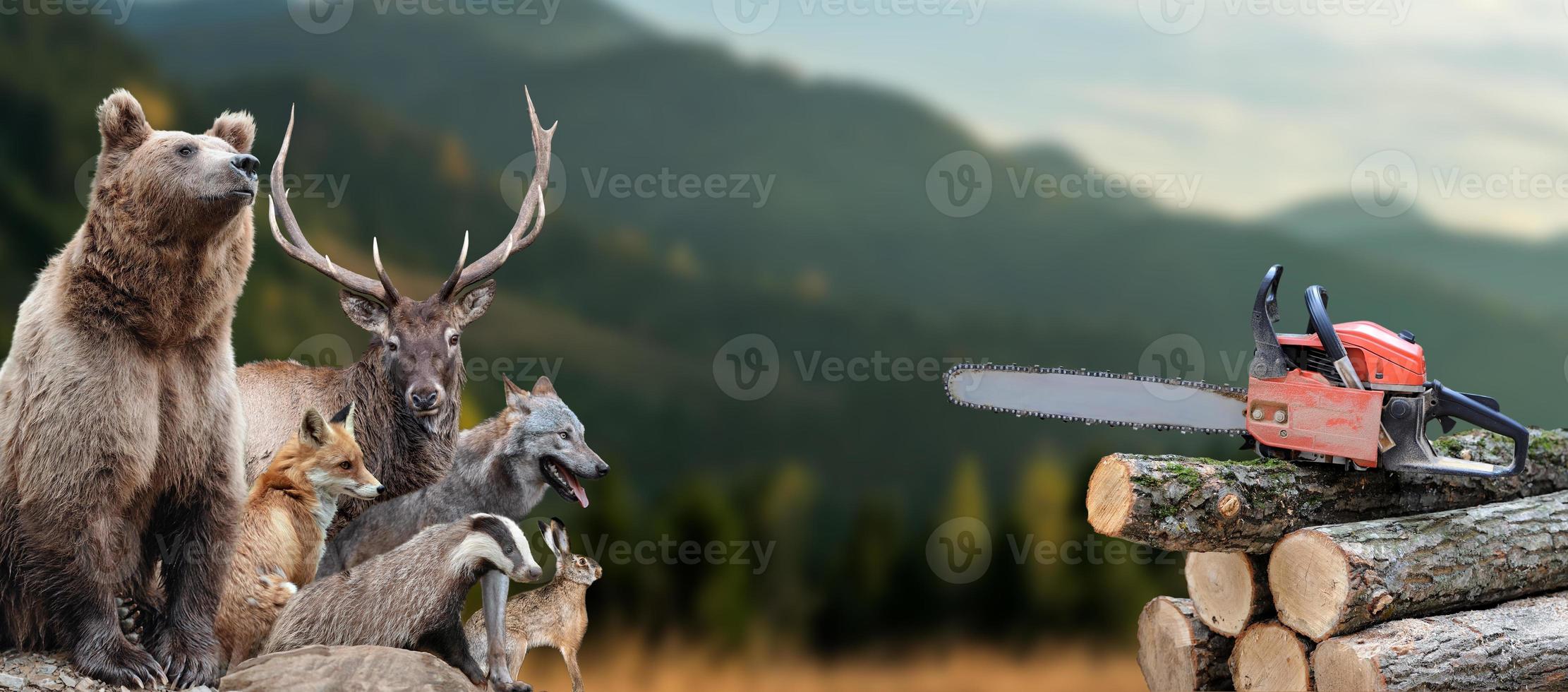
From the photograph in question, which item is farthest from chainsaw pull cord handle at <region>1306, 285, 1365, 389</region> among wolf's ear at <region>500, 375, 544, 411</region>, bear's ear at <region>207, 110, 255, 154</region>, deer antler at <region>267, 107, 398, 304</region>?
bear's ear at <region>207, 110, 255, 154</region>

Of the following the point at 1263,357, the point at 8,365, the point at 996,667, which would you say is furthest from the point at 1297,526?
the point at 8,365

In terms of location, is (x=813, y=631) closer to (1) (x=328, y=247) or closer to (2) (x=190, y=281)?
(1) (x=328, y=247)

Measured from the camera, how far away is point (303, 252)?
419 centimetres

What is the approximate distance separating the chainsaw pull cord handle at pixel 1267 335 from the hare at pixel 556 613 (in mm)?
2569

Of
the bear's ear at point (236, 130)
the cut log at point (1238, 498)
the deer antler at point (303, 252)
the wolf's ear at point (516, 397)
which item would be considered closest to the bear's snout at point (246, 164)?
the bear's ear at point (236, 130)

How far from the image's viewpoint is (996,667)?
5.72 m

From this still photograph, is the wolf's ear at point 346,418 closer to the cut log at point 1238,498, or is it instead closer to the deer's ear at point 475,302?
the deer's ear at point 475,302

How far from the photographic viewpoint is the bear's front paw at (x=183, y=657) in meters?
3.66

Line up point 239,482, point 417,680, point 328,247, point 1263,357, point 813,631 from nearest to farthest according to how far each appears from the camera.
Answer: point 417,680 < point 239,482 < point 1263,357 < point 328,247 < point 813,631

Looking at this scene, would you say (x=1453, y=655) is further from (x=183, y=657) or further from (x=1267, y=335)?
(x=183, y=657)

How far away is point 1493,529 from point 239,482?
15.0 feet

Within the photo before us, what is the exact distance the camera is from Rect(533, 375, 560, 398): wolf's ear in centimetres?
426

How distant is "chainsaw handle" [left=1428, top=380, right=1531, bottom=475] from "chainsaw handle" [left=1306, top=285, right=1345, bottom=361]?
38 cm

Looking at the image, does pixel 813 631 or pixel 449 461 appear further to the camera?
pixel 813 631
